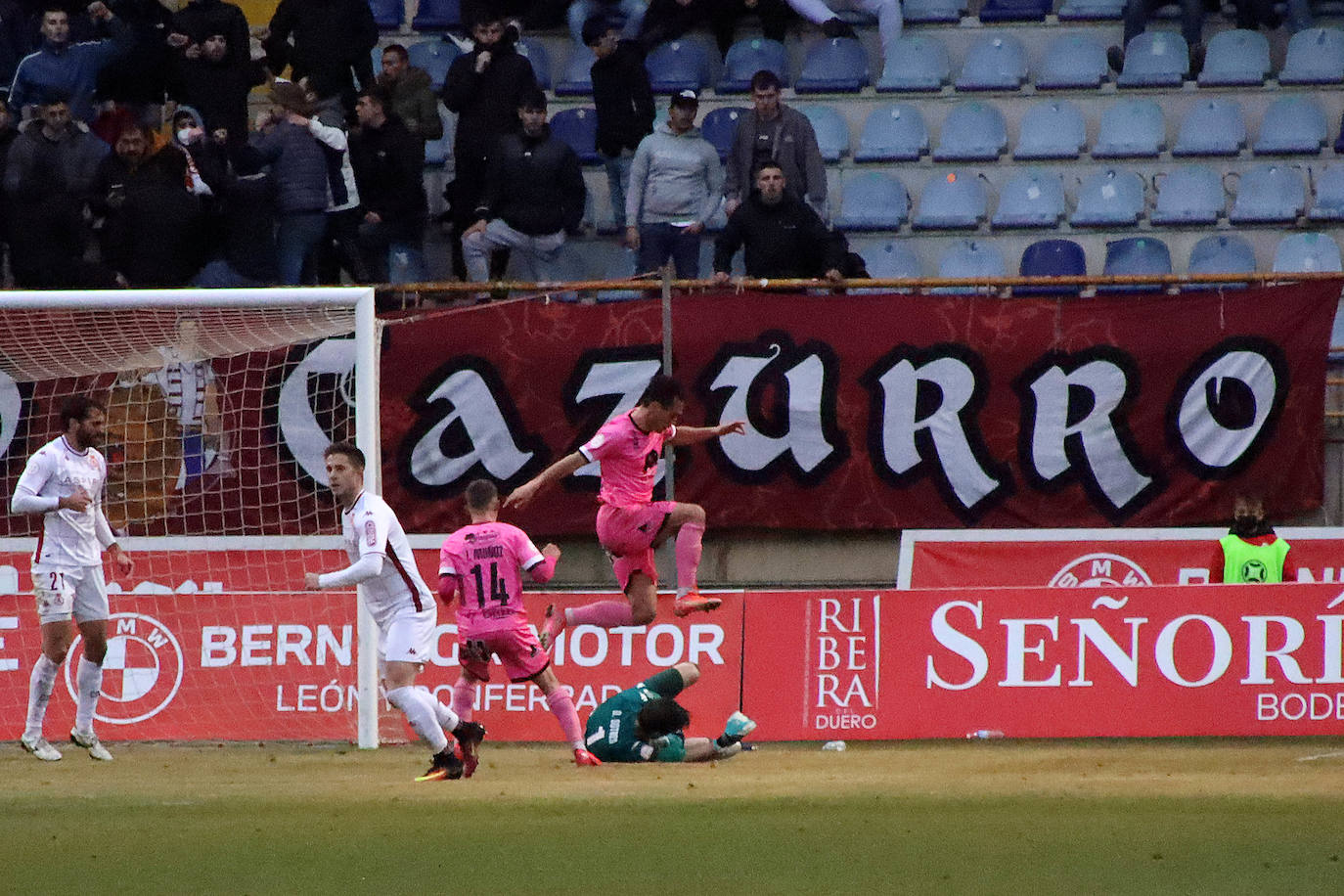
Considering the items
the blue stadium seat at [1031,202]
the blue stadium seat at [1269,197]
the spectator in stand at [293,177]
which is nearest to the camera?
the spectator in stand at [293,177]

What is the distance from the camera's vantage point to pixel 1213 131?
1642cm

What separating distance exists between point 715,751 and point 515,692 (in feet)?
7.93

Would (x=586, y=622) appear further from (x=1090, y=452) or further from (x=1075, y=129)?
(x=1075, y=129)

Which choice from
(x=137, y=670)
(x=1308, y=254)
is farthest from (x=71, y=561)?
(x=1308, y=254)

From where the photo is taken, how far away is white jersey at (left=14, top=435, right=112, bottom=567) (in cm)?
1125

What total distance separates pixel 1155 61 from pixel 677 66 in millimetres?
4210

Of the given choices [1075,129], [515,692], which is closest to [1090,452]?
[1075,129]

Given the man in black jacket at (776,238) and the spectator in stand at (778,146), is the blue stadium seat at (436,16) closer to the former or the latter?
the spectator in stand at (778,146)

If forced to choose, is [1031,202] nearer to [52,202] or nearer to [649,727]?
[649,727]

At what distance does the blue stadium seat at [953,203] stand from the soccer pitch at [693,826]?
5.98 m

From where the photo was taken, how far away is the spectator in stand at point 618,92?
51.3ft

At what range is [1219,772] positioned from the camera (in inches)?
408

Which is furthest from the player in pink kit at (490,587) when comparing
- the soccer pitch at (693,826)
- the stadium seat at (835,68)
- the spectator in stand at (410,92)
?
the stadium seat at (835,68)

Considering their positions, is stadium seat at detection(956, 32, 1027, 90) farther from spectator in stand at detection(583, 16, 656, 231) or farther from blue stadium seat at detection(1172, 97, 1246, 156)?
spectator in stand at detection(583, 16, 656, 231)
